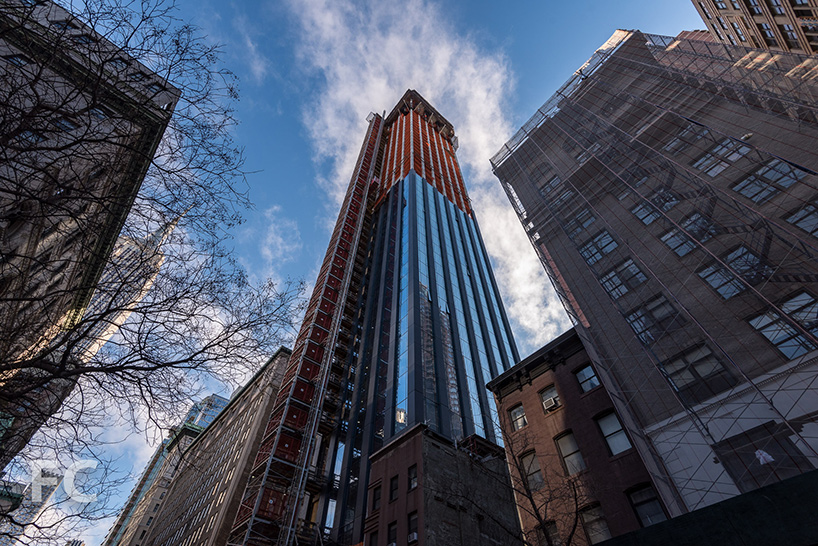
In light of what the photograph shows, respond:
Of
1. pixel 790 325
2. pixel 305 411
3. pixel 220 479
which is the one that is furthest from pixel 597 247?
pixel 220 479

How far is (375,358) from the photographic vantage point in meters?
41.5

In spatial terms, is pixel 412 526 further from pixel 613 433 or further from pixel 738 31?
pixel 738 31

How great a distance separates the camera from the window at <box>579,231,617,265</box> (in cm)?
2755

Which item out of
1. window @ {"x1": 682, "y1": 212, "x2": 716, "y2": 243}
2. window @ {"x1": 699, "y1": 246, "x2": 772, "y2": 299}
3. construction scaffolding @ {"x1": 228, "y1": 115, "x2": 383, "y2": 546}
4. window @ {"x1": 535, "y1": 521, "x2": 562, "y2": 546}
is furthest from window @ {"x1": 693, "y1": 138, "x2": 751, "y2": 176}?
construction scaffolding @ {"x1": 228, "y1": 115, "x2": 383, "y2": 546}

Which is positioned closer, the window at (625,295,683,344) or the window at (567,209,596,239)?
the window at (625,295,683,344)

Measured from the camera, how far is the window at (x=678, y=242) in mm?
21922

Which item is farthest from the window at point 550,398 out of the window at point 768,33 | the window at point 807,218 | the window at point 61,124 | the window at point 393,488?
the window at point 768,33

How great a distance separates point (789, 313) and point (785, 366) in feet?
8.29

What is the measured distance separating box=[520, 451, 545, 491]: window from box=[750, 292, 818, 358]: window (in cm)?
1125

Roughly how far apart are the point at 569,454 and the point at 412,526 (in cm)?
884

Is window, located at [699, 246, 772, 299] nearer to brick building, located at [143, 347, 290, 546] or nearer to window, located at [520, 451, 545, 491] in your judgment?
window, located at [520, 451, 545, 491]

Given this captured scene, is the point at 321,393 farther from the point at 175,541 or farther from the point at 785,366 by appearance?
the point at 175,541

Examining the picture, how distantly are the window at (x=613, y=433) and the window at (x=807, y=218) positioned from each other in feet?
38.7

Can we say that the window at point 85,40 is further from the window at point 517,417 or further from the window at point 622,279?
the window at point 622,279
